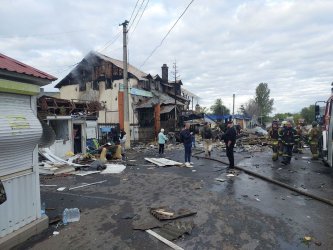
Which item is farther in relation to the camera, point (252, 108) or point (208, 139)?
point (252, 108)

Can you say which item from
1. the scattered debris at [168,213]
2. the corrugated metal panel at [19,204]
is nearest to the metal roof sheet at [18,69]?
the corrugated metal panel at [19,204]

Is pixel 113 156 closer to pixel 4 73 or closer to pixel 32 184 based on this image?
pixel 32 184

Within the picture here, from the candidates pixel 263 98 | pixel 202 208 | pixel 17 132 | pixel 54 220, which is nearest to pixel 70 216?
pixel 54 220

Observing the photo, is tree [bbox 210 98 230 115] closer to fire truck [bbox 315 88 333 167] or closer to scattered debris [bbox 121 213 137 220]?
fire truck [bbox 315 88 333 167]

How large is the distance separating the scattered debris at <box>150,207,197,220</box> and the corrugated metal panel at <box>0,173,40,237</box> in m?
2.28

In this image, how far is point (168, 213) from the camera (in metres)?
5.94

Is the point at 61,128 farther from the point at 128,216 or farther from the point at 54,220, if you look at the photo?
the point at 128,216

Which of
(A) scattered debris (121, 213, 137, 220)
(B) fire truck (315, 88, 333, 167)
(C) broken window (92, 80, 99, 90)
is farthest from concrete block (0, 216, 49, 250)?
(C) broken window (92, 80, 99, 90)

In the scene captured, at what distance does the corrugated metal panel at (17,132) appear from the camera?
456 centimetres

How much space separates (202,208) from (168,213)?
94cm

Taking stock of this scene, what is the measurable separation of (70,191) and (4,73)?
4.74 m

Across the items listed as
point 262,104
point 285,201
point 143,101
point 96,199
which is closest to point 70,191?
point 96,199

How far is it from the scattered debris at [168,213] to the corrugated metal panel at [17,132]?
2.63m

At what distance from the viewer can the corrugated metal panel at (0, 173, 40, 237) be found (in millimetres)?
4672
